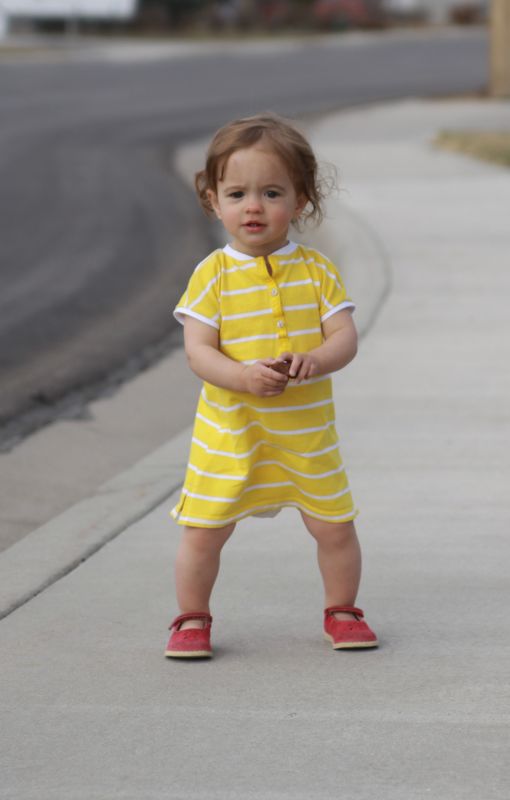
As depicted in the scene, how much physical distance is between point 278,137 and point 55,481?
2359 millimetres

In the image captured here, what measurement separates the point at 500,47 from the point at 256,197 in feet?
68.8

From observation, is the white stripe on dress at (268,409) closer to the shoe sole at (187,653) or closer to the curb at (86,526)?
the shoe sole at (187,653)

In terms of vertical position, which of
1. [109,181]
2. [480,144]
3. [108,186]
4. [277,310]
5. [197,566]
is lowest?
[197,566]

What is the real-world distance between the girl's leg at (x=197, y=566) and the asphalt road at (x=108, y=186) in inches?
108

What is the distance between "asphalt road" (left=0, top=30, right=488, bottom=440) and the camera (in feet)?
28.8

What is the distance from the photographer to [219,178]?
3957 millimetres

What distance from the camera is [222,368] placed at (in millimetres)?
3889

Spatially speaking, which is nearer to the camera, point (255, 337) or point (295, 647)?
point (255, 337)

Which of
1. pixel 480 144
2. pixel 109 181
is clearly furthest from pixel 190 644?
pixel 480 144

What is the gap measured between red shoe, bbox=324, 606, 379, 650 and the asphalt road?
9.44 feet

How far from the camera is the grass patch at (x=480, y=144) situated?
16250 mm

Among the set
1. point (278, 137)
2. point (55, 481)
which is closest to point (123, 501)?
point (55, 481)

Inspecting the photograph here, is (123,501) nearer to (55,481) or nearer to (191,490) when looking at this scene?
(55,481)

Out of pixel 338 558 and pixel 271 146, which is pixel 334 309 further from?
pixel 338 558
